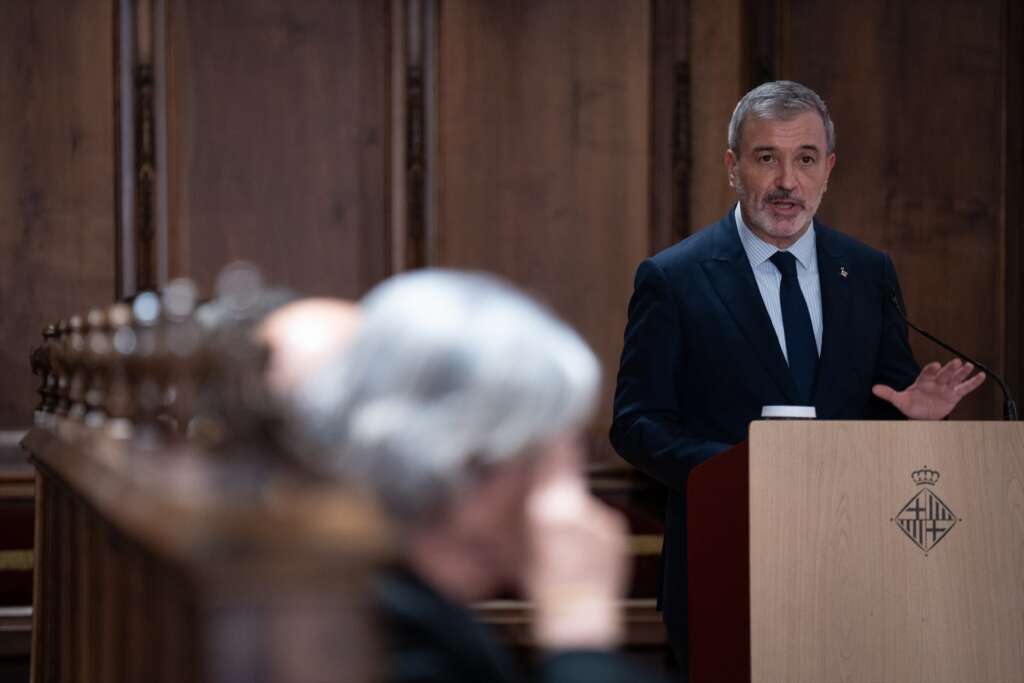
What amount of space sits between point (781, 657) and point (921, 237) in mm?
3866

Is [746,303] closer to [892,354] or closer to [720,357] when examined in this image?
[720,357]

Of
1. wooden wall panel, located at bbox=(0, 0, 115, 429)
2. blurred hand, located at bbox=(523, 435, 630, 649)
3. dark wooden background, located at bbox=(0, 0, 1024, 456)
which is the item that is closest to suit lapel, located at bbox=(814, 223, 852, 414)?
blurred hand, located at bbox=(523, 435, 630, 649)

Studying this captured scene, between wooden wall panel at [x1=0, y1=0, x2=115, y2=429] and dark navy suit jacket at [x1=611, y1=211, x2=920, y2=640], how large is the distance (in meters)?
3.24

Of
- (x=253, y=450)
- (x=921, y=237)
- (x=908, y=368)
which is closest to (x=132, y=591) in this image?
(x=253, y=450)

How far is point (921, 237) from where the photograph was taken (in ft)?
19.6

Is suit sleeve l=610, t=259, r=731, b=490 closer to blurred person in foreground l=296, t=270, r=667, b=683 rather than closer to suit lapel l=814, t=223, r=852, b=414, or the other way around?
suit lapel l=814, t=223, r=852, b=414

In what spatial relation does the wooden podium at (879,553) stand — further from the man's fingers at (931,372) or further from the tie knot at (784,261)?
the tie knot at (784,261)

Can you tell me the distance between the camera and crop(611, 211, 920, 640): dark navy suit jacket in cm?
294

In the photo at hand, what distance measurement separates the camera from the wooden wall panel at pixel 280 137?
5.78 m

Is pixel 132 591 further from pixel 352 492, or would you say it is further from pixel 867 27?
pixel 867 27

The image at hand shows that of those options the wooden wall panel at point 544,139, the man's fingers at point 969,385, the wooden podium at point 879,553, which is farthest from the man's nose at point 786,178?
the wooden wall panel at point 544,139

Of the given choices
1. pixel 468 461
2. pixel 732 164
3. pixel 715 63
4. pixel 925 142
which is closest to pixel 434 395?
pixel 468 461

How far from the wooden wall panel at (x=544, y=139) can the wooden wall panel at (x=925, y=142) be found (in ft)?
2.29

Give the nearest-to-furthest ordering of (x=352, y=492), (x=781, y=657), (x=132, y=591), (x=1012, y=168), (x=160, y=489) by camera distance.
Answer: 1. (x=352, y=492)
2. (x=160, y=489)
3. (x=132, y=591)
4. (x=781, y=657)
5. (x=1012, y=168)
